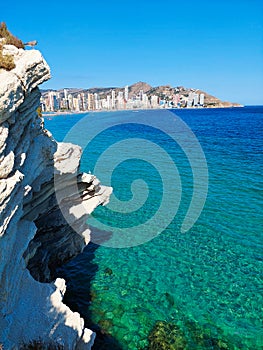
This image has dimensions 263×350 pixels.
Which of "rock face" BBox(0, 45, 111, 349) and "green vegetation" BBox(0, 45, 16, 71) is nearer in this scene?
"rock face" BBox(0, 45, 111, 349)

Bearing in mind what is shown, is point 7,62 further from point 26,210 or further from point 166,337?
point 166,337

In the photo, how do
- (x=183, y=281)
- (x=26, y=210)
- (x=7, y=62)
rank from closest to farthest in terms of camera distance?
(x=7, y=62) → (x=26, y=210) → (x=183, y=281)

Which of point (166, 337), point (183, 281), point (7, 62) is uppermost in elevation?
point (7, 62)

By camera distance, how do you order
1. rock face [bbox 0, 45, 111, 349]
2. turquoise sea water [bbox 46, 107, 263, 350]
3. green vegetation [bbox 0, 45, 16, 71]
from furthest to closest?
turquoise sea water [bbox 46, 107, 263, 350] < green vegetation [bbox 0, 45, 16, 71] < rock face [bbox 0, 45, 111, 349]

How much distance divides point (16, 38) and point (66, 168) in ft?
18.8

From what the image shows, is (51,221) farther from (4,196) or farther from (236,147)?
(236,147)

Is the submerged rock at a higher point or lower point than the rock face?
lower

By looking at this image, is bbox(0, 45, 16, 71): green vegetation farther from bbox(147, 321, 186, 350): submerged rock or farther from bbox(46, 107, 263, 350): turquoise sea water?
bbox(147, 321, 186, 350): submerged rock

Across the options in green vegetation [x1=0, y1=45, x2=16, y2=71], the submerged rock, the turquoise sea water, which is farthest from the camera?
the turquoise sea water

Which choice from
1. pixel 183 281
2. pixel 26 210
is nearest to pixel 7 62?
pixel 26 210

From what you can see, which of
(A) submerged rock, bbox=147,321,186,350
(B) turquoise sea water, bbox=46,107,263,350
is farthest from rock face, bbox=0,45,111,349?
(A) submerged rock, bbox=147,321,186,350

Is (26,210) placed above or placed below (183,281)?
above

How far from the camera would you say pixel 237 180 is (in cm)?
2880

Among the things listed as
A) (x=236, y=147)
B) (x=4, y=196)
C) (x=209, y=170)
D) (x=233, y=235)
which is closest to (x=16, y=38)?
(x=4, y=196)
